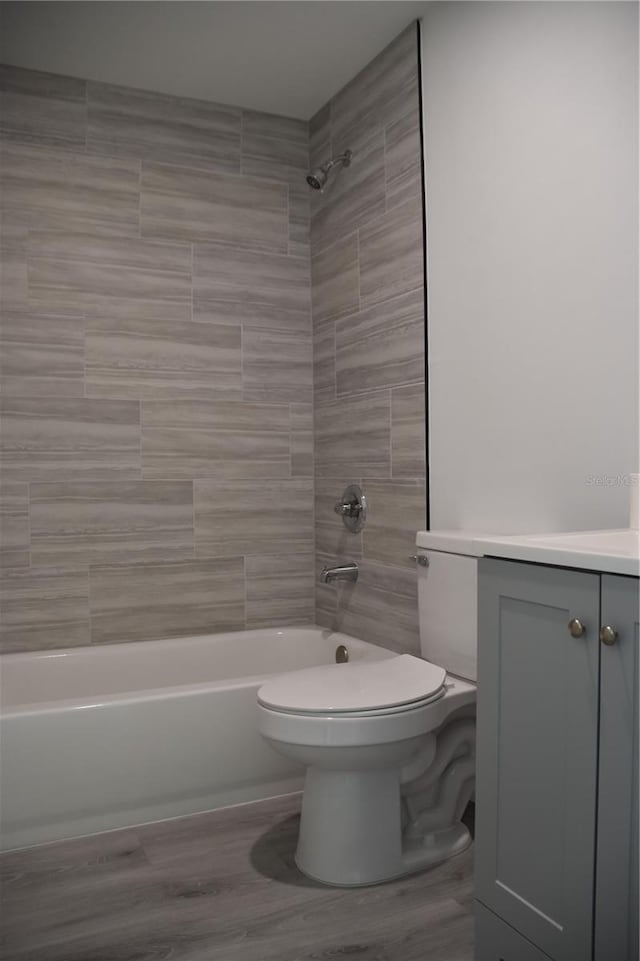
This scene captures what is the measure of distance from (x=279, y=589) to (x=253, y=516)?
0.33 m

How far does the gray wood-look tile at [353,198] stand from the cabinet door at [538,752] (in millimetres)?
1822

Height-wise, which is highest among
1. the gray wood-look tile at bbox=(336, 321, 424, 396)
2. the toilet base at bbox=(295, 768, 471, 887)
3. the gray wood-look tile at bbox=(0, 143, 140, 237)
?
the gray wood-look tile at bbox=(0, 143, 140, 237)

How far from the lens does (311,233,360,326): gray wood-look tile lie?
299 cm

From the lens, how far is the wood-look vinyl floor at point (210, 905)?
1722 mm

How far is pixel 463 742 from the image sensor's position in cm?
225

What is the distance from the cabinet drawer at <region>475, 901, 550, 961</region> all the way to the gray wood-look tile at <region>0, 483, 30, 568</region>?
6.51 feet

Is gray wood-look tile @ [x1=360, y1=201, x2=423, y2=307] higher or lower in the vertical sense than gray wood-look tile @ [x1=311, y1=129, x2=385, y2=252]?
lower

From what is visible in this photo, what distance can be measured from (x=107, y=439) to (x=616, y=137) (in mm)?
1991

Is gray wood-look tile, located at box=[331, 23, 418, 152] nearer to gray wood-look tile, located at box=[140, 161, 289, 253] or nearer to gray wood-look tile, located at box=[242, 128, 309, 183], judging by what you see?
gray wood-look tile, located at box=[242, 128, 309, 183]

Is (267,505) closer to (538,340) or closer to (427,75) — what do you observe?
(538,340)

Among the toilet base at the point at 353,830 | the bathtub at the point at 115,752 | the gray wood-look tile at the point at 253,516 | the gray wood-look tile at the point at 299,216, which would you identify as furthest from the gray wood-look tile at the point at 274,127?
the toilet base at the point at 353,830

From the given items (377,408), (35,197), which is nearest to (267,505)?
(377,408)

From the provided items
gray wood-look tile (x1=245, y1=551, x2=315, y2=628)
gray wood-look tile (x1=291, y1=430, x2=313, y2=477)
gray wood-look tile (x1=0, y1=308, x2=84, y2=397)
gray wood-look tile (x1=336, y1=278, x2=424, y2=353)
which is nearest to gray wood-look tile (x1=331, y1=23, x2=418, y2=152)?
gray wood-look tile (x1=336, y1=278, x2=424, y2=353)

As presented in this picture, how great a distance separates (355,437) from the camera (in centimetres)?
299
